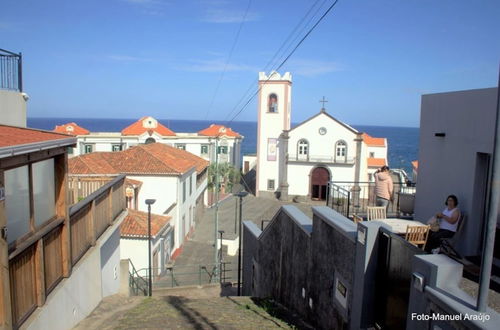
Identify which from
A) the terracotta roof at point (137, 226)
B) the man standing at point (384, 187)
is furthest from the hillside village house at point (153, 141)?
the man standing at point (384, 187)

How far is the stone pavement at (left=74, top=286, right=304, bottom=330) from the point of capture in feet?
26.9

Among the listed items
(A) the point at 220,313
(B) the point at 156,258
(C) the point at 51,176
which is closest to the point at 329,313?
(A) the point at 220,313

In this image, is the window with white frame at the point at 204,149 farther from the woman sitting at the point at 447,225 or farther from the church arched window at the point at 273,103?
the woman sitting at the point at 447,225

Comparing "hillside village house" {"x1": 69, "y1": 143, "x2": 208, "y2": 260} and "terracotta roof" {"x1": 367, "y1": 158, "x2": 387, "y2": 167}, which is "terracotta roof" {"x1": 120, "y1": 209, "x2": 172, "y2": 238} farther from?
"terracotta roof" {"x1": 367, "y1": 158, "x2": 387, "y2": 167}

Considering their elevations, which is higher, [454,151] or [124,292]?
[454,151]

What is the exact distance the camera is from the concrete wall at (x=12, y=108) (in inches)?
311

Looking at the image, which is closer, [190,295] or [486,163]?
[486,163]

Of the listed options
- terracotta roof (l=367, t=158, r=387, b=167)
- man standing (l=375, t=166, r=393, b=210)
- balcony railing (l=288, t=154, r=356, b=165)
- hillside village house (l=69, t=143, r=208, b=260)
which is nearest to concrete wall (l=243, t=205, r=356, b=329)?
man standing (l=375, t=166, r=393, b=210)

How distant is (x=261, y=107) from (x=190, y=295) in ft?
99.2

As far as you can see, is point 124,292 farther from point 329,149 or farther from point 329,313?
point 329,149

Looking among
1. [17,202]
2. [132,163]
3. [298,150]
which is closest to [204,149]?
[298,150]

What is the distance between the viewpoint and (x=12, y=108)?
8266 mm

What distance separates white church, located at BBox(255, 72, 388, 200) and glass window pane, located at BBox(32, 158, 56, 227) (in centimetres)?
3716

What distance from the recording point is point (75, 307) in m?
7.68
